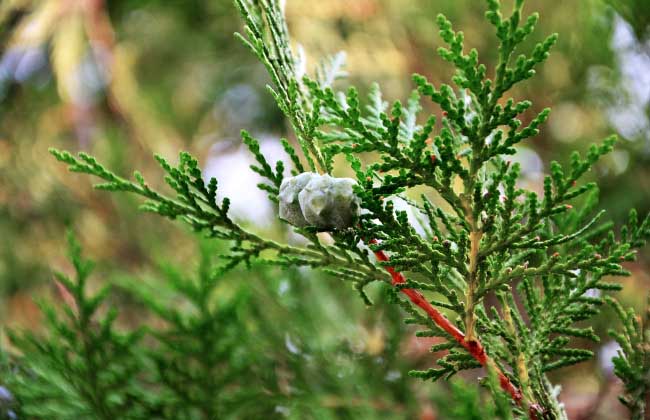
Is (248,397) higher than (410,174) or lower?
lower

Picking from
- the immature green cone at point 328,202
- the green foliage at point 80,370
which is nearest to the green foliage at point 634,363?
the immature green cone at point 328,202

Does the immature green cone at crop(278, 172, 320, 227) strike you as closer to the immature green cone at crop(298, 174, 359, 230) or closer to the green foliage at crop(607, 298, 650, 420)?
the immature green cone at crop(298, 174, 359, 230)

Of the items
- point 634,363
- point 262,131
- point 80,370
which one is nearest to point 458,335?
point 634,363

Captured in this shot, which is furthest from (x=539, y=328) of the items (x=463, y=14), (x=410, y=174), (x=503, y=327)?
(x=463, y=14)

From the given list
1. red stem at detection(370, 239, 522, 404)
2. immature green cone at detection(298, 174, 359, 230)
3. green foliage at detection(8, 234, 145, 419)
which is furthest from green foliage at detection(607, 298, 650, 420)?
green foliage at detection(8, 234, 145, 419)

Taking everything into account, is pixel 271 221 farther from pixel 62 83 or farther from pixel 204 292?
pixel 62 83

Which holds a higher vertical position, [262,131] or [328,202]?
[262,131]

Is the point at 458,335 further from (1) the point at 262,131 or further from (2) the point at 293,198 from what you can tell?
(1) the point at 262,131
